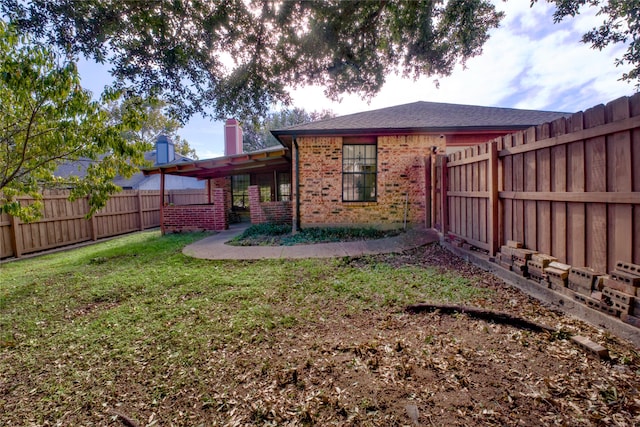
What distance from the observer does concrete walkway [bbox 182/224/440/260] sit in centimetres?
624

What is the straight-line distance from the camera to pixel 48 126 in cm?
349

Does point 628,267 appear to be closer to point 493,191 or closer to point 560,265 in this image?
point 560,265

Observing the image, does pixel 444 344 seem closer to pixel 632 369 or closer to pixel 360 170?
pixel 632 369

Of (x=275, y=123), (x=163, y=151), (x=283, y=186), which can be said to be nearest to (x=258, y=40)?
(x=283, y=186)

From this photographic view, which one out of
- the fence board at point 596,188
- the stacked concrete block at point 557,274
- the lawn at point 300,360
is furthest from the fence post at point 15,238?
the fence board at point 596,188

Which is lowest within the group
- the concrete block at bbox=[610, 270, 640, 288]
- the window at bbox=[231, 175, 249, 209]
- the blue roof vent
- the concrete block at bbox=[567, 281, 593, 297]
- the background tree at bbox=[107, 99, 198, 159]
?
the concrete block at bbox=[567, 281, 593, 297]

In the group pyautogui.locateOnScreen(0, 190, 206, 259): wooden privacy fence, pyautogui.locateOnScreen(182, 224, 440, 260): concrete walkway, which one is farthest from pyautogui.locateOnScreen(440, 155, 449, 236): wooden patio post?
pyautogui.locateOnScreen(0, 190, 206, 259): wooden privacy fence

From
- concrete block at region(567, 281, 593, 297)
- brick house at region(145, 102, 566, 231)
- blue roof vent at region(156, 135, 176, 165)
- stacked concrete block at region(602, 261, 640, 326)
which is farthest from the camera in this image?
blue roof vent at region(156, 135, 176, 165)

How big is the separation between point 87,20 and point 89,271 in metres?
4.58

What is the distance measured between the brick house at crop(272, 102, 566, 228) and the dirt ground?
5964mm

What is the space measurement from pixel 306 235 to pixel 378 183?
268 cm

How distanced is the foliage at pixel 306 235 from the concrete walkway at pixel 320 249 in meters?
0.50

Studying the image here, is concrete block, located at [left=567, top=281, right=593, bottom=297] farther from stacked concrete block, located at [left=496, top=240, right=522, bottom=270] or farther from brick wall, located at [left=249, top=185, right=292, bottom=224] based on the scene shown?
brick wall, located at [left=249, top=185, right=292, bottom=224]

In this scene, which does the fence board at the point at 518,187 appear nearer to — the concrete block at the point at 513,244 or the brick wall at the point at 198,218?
the concrete block at the point at 513,244
